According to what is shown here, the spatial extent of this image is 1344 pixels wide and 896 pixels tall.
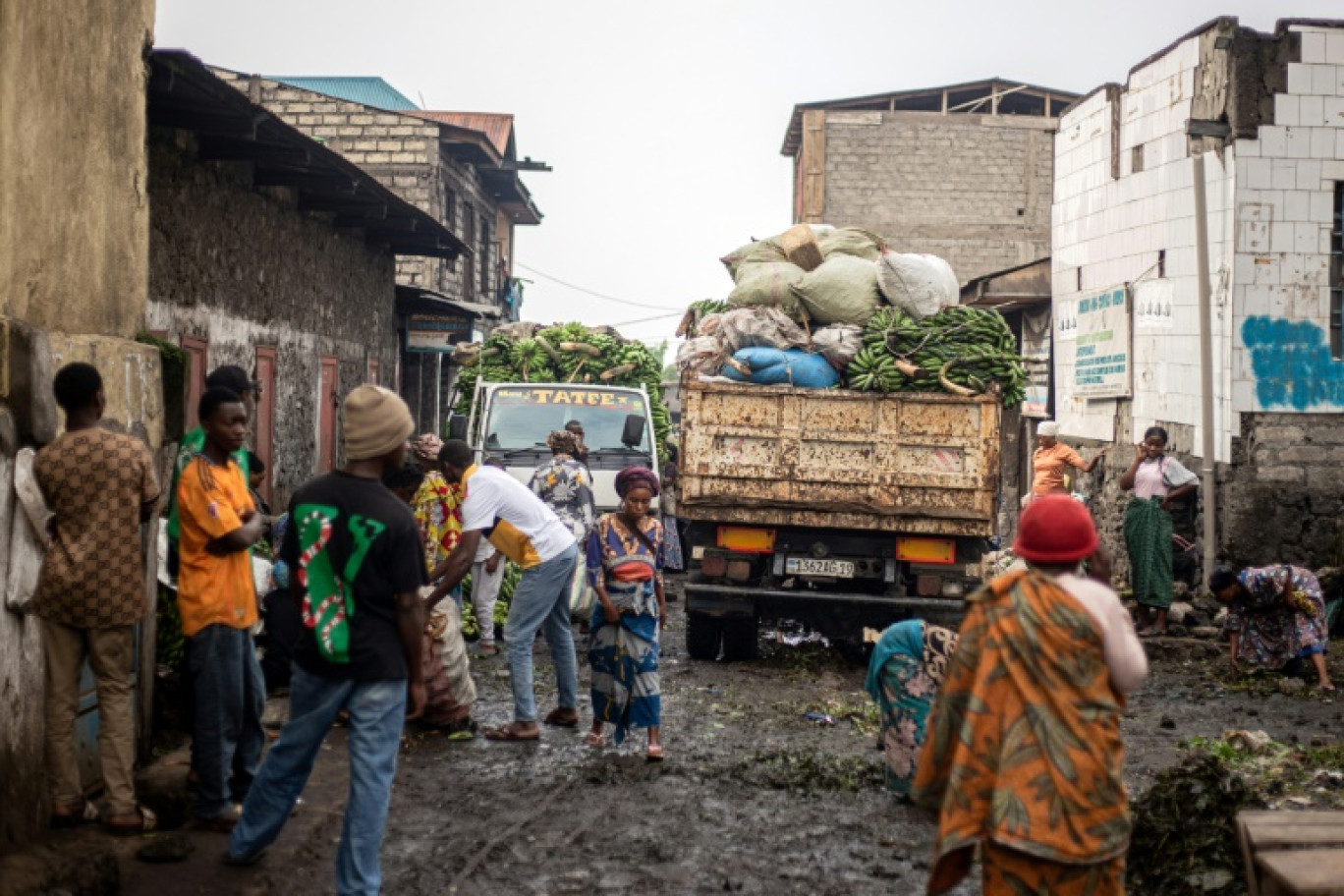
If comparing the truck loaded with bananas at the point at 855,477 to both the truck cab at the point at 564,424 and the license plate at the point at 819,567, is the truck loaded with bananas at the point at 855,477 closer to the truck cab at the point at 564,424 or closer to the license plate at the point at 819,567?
the license plate at the point at 819,567

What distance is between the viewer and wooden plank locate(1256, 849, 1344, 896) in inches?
172

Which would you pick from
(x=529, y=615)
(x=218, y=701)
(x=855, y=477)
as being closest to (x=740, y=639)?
(x=855, y=477)

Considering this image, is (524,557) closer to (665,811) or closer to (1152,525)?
(665,811)

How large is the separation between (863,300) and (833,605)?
2.56m

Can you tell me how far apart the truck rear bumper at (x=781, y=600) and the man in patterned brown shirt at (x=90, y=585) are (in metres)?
5.82

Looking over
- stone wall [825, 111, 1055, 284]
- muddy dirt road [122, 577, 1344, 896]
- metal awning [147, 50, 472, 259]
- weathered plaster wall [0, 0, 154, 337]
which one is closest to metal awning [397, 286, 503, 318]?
metal awning [147, 50, 472, 259]

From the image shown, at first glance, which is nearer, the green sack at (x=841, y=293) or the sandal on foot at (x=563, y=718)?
the sandal on foot at (x=563, y=718)

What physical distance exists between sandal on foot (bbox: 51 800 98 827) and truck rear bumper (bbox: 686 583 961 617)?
5808 millimetres

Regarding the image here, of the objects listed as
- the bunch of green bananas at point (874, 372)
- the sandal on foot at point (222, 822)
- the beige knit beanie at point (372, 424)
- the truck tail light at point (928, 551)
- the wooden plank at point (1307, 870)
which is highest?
the bunch of green bananas at point (874, 372)

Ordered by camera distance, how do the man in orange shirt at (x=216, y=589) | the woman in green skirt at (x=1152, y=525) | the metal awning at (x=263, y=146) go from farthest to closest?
the woman in green skirt at (x=1152, y=525), the metal awning at (x=263, y=146), the man in orange shirt at (x=216, y=589)

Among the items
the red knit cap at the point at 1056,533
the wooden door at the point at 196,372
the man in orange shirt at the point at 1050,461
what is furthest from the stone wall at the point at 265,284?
the red knit cap at the point at 1056,533

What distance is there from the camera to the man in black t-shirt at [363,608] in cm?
507

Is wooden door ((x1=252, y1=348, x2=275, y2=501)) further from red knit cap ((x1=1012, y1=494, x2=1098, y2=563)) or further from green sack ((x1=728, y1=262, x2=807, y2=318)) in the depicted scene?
red knit cap ((x1=1012, y1=494, x2=1098, y2=563))

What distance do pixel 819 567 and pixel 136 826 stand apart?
625 cm
